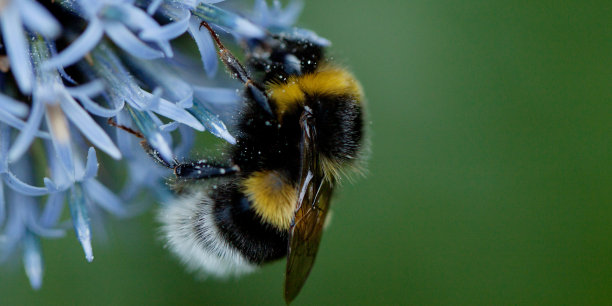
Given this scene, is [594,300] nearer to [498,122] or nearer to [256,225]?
[498,122]

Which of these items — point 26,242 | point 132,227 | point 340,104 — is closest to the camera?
point 340,104

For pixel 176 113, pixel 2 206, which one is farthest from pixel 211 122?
pixel 2 206

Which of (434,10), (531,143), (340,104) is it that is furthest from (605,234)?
(340,104)

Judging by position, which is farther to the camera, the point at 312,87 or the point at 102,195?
the point at 102,195

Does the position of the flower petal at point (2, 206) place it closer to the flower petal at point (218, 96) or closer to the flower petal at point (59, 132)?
the flower petal at point (59, 132)

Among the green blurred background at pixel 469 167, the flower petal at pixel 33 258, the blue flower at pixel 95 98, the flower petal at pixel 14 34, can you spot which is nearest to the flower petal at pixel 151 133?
the blue flower at pixel 95 98

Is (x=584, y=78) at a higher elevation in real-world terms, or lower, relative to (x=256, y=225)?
higher

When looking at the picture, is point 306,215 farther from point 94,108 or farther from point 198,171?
point 94,108
